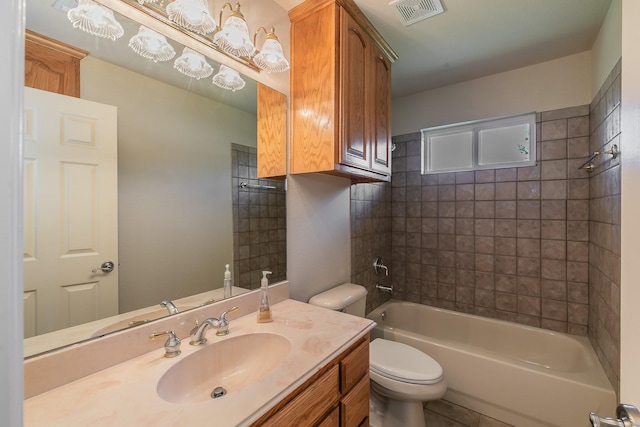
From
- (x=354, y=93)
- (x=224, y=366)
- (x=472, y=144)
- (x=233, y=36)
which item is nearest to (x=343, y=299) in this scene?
(x=224, y=366)

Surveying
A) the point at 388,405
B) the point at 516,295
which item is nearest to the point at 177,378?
the point at 388,405

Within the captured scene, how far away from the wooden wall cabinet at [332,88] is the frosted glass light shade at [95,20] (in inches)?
32.8

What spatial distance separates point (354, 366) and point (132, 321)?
855 millimetres

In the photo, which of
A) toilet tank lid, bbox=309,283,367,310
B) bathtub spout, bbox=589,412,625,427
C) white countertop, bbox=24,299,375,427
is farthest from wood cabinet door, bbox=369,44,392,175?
bathtub spout, bbox=589,412,625,427

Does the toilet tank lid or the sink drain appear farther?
the toilet tank lid

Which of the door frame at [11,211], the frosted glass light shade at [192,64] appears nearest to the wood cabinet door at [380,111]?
the frosted glass light shade at [192,64]

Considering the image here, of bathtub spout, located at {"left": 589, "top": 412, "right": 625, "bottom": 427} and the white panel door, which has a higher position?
the white panel door

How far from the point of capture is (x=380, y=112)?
1765 mm

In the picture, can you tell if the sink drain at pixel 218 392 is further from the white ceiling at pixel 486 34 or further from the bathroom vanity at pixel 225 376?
the white ceiling at pixel 486 34

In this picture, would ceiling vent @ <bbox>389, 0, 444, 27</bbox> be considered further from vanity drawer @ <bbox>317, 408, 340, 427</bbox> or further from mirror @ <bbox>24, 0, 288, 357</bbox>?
vanity drawer @ <bbox>317, 408, 340, 427</bbox>

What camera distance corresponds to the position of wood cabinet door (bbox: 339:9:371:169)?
141cm

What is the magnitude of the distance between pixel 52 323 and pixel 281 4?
1747 millimetres

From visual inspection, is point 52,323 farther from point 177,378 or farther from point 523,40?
point 523,40

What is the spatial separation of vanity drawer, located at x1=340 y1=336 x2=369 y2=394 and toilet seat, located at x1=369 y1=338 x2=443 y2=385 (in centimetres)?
46
